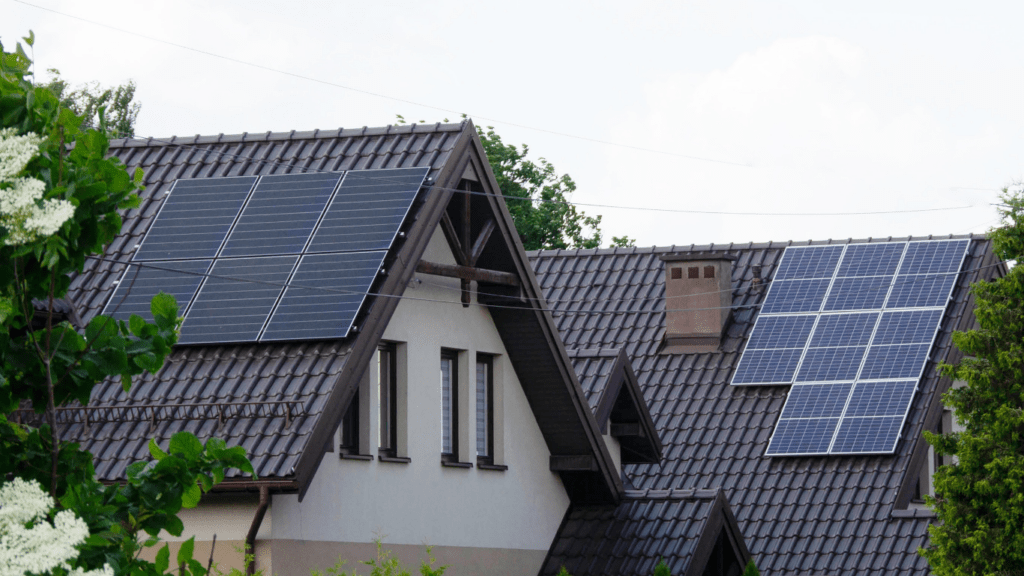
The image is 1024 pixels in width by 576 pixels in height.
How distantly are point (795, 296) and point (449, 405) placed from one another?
942 cm

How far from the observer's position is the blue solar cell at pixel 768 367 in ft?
80.9

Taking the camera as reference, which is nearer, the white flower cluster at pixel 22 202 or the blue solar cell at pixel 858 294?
the white flower cluster at pixel 22 202

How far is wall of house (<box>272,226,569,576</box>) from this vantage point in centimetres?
1571

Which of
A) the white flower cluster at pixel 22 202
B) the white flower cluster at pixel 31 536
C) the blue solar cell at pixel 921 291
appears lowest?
the white flower cluster at pixel 31 536

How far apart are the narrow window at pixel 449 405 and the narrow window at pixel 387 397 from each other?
0.96 m

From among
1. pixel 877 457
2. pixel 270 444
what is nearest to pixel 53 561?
pixel 270 444

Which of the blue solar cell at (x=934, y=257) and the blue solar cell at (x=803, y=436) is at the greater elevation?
the blue solar cell at (x=934, y=257)

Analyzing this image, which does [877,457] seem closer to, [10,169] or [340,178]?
[340,178]

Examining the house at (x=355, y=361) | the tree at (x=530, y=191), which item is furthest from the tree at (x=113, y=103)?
the house at (x=355, y=361)

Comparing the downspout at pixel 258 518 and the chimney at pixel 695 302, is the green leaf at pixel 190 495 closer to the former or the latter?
the downspout at pixel 258 518

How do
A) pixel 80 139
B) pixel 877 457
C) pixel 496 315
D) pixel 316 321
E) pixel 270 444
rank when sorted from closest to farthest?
pixel 80 139 → pixel 270 444 → pixel 316 321 → pixel 496 315 → pixel 877 457

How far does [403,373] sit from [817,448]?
A: 8330mm

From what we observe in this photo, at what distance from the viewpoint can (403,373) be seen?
17188mm

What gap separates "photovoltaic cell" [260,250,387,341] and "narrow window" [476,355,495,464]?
331 cm
